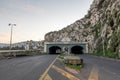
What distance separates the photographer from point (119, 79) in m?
16.9

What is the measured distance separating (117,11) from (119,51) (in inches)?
856

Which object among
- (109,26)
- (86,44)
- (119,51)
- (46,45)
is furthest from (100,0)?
(119,51)

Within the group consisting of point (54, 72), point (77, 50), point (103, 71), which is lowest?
point (103, 71)

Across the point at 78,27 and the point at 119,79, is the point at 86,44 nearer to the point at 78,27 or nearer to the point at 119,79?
the point at 78,27

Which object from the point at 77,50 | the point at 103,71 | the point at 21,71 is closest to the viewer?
the point at 21,71

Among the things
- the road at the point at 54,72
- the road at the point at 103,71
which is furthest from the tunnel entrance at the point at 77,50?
the road at the point at 54,72

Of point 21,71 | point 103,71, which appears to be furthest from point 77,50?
Result: point 21,71

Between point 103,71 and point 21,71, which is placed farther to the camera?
point 103,71

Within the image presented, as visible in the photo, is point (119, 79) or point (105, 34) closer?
point (119, 79)

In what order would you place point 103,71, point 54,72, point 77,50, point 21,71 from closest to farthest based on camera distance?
point 54,72, point 21,71, point 103,71, point 77,50

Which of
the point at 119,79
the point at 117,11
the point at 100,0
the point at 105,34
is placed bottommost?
the point at 119,79

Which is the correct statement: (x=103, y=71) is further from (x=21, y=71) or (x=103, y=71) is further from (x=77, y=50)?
(x=77, y=50)

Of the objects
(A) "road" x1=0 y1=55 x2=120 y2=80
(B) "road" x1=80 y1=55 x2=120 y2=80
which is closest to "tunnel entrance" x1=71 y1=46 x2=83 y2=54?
(B) "road" x1=80 y1=55 x2=120 y2=80

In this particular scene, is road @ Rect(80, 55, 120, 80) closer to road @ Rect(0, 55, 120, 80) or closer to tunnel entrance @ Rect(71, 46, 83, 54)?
road @ Rect(0, 55, 120, 80)
